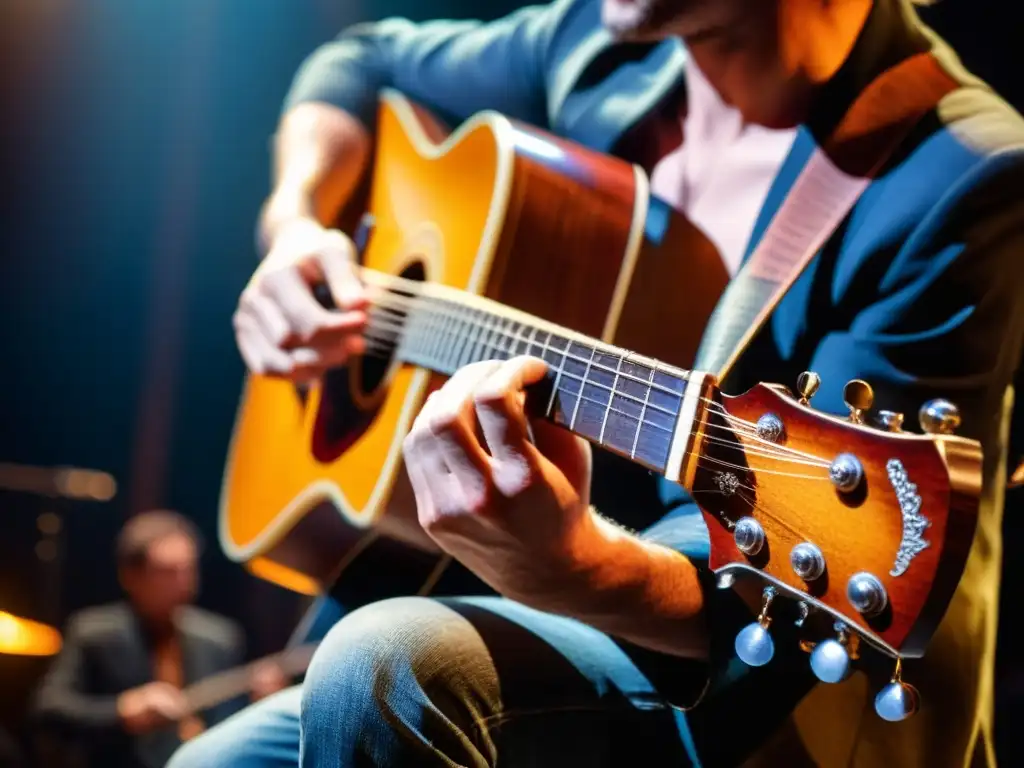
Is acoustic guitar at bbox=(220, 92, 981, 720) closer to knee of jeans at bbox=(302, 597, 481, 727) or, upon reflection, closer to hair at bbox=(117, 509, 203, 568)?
knee of jeans at bbox=(302, 597, 481, 727)

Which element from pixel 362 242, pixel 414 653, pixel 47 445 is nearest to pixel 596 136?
pixel 362 242

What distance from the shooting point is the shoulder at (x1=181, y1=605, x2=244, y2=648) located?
3.54 metres

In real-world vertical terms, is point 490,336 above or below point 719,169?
below

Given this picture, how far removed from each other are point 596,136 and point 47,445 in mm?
2642

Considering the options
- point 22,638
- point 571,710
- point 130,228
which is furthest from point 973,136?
point 130,228


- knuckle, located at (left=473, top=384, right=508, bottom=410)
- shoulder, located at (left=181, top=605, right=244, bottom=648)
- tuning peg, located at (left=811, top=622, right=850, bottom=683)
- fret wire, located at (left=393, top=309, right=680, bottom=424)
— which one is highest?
fret wire, located at (left=393, top=309, right=680, bottom=424)

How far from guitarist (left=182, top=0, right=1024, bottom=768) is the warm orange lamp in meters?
1.49

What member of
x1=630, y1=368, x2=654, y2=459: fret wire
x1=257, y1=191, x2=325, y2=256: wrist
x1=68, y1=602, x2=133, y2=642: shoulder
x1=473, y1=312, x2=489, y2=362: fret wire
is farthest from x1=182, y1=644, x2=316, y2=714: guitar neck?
x1=630, y1=368, x2=654, y2=459: fret wire

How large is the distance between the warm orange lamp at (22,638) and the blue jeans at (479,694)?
1.76 m

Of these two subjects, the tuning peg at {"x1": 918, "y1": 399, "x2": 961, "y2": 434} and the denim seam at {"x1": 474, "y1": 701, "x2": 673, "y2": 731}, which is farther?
the denim seam at {"x1": 474, "y1": 701, "x2": 673, "y2": 731}

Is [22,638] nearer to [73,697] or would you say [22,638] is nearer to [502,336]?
[73,697]

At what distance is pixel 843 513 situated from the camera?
2.33 ft

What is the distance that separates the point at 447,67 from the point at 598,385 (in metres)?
1.03

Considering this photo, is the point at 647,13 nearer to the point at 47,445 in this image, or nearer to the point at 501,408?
the point at 501,408
